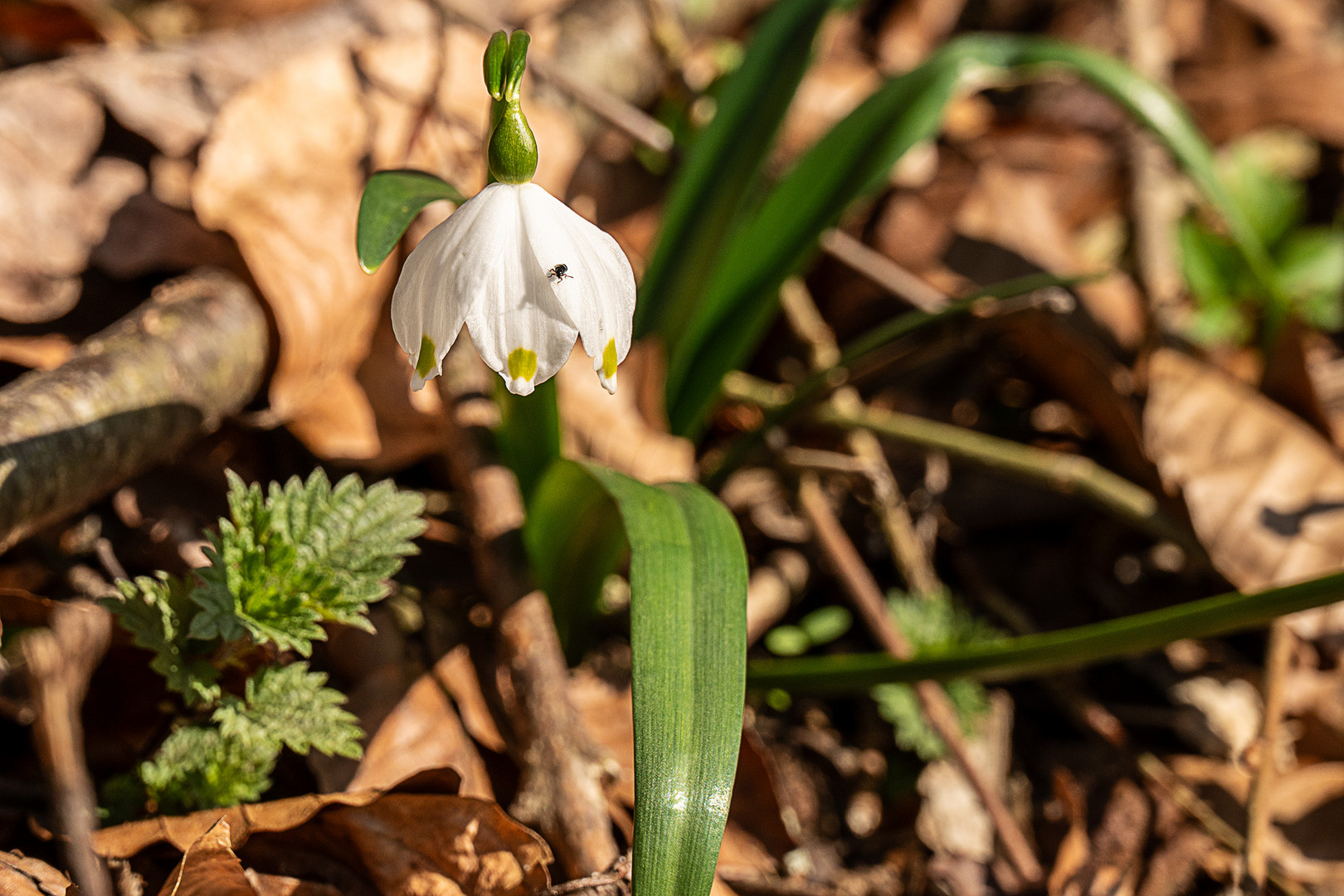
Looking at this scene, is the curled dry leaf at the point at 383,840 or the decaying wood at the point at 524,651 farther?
the decaying wood at the point at 524,651

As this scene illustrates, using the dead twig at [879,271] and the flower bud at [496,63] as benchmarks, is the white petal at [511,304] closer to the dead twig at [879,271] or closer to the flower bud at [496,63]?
the flower bud at [496,63]

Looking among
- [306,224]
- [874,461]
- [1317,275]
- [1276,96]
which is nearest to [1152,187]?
[1317,275]

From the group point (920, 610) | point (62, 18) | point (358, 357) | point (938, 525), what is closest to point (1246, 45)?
point (938, 525)

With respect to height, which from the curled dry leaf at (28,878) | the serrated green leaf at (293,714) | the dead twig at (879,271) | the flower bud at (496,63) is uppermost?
the flower bud at (496,63)

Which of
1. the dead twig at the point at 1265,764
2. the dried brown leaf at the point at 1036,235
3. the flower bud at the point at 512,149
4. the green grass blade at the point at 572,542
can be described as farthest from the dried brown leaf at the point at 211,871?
the dried brown leaf at the point at 1036,235

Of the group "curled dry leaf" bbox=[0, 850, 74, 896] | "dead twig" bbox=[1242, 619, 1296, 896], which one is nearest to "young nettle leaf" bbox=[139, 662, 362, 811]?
"curled dry leaf" bbox=[0, 850, 74, 896]

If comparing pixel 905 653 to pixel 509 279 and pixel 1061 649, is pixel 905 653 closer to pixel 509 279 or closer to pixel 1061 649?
pixel 1061 649

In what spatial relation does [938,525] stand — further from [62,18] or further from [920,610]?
[62,18]
